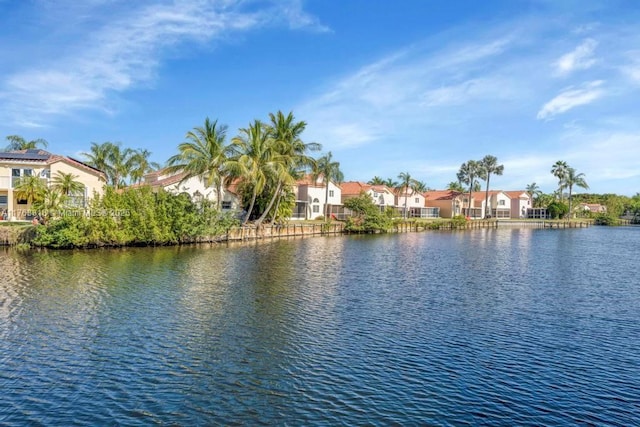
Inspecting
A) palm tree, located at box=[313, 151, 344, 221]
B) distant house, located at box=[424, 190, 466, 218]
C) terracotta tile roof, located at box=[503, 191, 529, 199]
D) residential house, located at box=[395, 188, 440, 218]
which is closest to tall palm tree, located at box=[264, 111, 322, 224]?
palm tree, located at box=[313, 151, 344, 221]

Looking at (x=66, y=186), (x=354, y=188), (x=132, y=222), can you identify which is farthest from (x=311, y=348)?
(x=354, y=188)

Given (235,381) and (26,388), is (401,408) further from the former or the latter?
(26,388)

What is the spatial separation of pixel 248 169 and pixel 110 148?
32.2 m

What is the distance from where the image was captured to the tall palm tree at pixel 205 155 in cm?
4666

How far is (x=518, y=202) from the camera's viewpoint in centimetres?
11750

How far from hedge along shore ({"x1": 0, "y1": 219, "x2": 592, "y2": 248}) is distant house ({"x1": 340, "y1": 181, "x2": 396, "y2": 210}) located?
10.8 meters

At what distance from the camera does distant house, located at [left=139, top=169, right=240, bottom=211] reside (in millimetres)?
53109

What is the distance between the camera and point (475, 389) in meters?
11.5

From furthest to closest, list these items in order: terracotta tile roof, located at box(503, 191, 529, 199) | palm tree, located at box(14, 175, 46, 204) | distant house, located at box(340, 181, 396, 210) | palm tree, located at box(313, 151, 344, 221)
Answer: terracotta tile roof, located at box(503, 191, 529, 199) → distant house, located at box(340, 181, 396, 210) → palm tree, located at box(313, 151, 344, 221) → palm tree, located at box(14, 175, 46, 204)

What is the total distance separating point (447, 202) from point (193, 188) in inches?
2740

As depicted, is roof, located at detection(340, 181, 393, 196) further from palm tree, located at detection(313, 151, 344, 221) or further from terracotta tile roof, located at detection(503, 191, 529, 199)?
terracotta tile roof, located at detection(503, 191, 529, 199)

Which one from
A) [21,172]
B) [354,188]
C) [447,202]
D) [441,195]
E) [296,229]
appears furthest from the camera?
[441,195]

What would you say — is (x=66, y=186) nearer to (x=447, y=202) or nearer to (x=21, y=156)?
(x=21, y=156)

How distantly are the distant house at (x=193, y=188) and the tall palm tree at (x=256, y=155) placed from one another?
574cm
